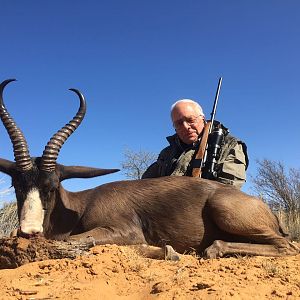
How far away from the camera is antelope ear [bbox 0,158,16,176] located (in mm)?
5500

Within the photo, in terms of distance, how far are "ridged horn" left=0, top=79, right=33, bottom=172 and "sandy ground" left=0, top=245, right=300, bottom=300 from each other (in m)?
1.62

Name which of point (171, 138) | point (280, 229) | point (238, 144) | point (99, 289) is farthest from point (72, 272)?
point (171, 138)

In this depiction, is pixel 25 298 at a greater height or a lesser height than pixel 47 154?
lesser

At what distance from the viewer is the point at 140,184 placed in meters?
5.93

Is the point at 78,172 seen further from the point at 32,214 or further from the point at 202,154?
the point at 202,154

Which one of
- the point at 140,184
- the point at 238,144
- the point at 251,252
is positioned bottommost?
the point at 251,252

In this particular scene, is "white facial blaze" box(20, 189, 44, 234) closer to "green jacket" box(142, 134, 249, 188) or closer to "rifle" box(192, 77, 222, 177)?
"rifle" box(192, 77, 222, 177)

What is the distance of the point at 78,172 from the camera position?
19.3 feet

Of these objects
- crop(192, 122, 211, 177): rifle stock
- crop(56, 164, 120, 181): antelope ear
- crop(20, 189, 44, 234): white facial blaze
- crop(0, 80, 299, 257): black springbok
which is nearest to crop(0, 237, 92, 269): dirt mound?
crop(20, 189, 44, 234): white facial blaze

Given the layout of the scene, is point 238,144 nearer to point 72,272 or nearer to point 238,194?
point 238,194

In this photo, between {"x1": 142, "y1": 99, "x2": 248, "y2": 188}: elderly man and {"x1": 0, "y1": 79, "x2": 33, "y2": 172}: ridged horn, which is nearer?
{"x1": 0, "y1": 79, "x2": 33, "y2": 172}: ridged horn

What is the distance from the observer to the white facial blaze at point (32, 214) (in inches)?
182

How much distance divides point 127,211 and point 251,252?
1613 mm

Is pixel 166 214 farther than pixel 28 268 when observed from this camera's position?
Yes
